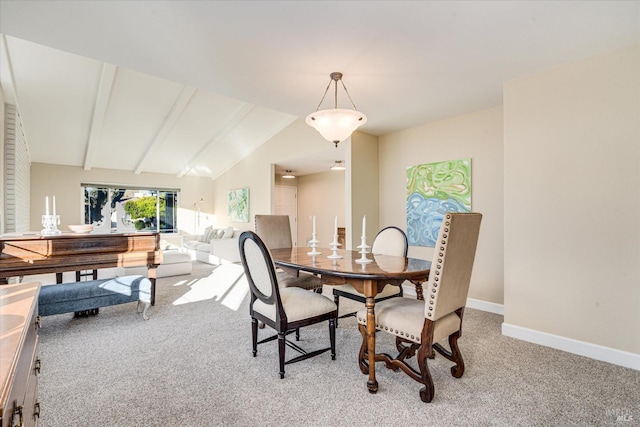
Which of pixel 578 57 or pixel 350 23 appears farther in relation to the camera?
pixel 578 57

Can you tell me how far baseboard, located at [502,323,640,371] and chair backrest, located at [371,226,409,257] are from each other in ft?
3.97

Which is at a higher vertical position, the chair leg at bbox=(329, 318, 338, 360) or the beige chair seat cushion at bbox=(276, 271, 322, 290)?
the beige chair seat cushion at bbox=(276, 271, 322, 290)

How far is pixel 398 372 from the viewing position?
2.21 metres

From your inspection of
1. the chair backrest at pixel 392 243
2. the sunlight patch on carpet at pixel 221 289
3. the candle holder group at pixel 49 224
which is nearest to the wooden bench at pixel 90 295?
the candle holder group at pixel 49 224

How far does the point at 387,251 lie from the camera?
319cm

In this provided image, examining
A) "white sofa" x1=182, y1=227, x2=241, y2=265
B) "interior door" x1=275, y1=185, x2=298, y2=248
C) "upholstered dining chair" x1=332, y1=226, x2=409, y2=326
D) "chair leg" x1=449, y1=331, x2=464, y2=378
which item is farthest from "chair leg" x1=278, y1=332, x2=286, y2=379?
"interior door" x1=275, y1=185, x2=298, y2=248

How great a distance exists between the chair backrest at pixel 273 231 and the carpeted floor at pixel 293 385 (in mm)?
1035

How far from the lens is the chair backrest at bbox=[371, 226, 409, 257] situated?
3066 millimetres

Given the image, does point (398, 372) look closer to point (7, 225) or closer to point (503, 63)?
point (503, 63)

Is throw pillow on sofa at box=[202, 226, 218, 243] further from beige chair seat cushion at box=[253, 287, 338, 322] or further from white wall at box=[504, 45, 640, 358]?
white wall at box=[504, 45, 640, 358]

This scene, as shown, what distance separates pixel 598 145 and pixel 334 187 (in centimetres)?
557

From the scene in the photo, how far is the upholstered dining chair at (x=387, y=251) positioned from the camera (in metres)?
2.85

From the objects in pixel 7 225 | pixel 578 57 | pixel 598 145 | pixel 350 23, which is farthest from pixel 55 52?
pixel 598 145

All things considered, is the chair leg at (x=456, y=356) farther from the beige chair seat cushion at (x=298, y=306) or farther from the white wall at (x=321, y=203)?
the white wall at (x=321, y=203)
